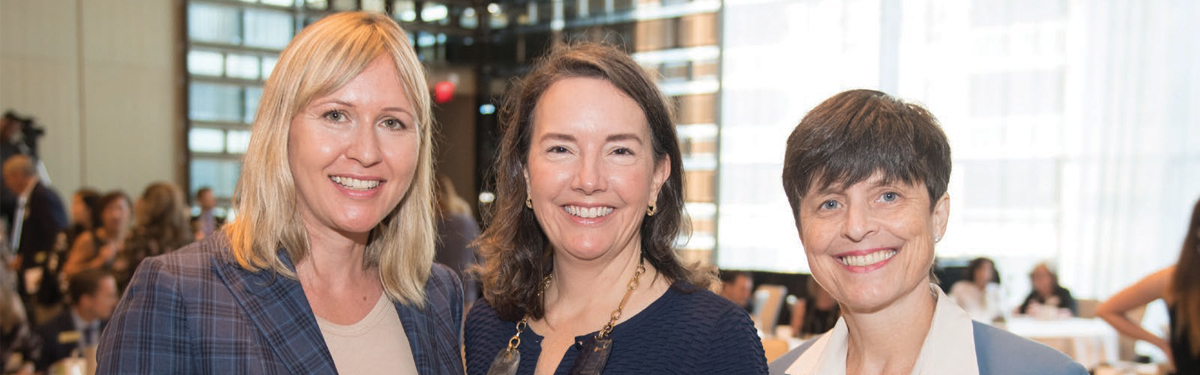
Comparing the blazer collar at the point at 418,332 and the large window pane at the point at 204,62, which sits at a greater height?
the large window pane at the point at 204,62

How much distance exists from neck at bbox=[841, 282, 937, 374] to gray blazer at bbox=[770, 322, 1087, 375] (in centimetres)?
9

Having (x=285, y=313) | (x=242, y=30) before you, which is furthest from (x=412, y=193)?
(x=242, y=30)

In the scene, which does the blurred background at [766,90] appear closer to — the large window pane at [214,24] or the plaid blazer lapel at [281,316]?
the large window pane at [214,24]

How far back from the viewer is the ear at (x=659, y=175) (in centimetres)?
186

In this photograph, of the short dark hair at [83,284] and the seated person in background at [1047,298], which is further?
the seated person in background at [1047,298]

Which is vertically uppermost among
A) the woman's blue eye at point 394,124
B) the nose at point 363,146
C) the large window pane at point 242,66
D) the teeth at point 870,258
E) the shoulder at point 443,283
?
the large window pane at point 242,66

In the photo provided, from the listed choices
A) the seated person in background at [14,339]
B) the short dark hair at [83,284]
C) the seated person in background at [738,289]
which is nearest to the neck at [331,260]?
the seated person in background at [14,339]

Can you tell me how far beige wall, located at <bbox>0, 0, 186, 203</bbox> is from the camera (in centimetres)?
953

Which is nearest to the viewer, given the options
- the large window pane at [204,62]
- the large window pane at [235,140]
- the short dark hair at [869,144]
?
the short dark hair at [869,144]

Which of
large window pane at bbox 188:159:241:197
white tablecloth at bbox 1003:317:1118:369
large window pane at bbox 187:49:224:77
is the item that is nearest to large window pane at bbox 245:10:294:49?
large window pane at bbox 187:49:224:77

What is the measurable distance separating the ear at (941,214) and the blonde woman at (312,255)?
1007 mm

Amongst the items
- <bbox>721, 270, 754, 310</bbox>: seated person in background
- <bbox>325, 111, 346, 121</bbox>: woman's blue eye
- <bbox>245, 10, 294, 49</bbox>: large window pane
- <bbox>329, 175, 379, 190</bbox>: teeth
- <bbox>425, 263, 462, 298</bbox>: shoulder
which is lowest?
<bbox>721, 270, 754, 310</bbox>: seated person in background

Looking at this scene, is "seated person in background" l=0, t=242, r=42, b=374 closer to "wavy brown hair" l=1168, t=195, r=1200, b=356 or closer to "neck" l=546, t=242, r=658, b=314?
"neck" l=546, t=242, r=658, b=314

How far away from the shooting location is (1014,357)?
1.55 metres
